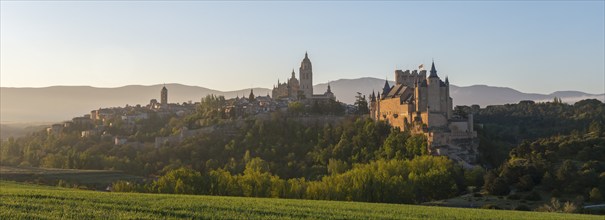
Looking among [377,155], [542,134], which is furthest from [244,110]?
[542,134]

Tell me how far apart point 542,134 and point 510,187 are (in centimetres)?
4263

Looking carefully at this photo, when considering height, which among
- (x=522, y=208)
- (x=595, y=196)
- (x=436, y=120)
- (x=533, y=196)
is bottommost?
(x=522, y=208)

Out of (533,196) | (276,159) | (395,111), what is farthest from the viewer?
(276,159)

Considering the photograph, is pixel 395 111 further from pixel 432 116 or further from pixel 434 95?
pixel 432 116

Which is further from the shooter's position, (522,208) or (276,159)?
(276,159)

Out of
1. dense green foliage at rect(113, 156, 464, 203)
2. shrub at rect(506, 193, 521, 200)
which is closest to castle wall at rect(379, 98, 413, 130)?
dense green foliage at rect(113, 156, 464, 203)

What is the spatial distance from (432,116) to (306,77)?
68584 mm

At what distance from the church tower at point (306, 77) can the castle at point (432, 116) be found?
53.8 meters

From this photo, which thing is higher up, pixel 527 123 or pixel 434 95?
pixel 434 95

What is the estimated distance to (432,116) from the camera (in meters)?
71.6

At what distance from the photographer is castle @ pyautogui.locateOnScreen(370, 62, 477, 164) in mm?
69250

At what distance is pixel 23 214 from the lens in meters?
21.1

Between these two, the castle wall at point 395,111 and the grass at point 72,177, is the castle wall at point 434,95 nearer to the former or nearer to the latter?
the castle wall at point 395,111

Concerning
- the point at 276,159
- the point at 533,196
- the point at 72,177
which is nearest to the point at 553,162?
the point at 533,196
